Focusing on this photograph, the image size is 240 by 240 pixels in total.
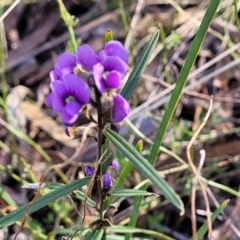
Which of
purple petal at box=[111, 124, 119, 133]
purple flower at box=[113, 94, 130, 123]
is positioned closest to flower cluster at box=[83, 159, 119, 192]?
purple petal at box=[111, 124, 119, 133]

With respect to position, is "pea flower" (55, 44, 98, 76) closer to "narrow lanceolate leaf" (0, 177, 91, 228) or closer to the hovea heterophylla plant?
the hovea heterophylla plant

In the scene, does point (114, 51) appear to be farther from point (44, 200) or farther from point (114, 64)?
point (44, 200)

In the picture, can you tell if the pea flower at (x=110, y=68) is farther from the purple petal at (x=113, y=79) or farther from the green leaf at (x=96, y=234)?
the green leaf at (x=96, y=234)

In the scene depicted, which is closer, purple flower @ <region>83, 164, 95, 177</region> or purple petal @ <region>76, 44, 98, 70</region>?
purple petal @ <region>76, 44, 98, 70</region>

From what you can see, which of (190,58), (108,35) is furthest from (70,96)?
(190,58)

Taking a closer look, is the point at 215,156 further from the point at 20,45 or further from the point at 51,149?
the point at 20,45
